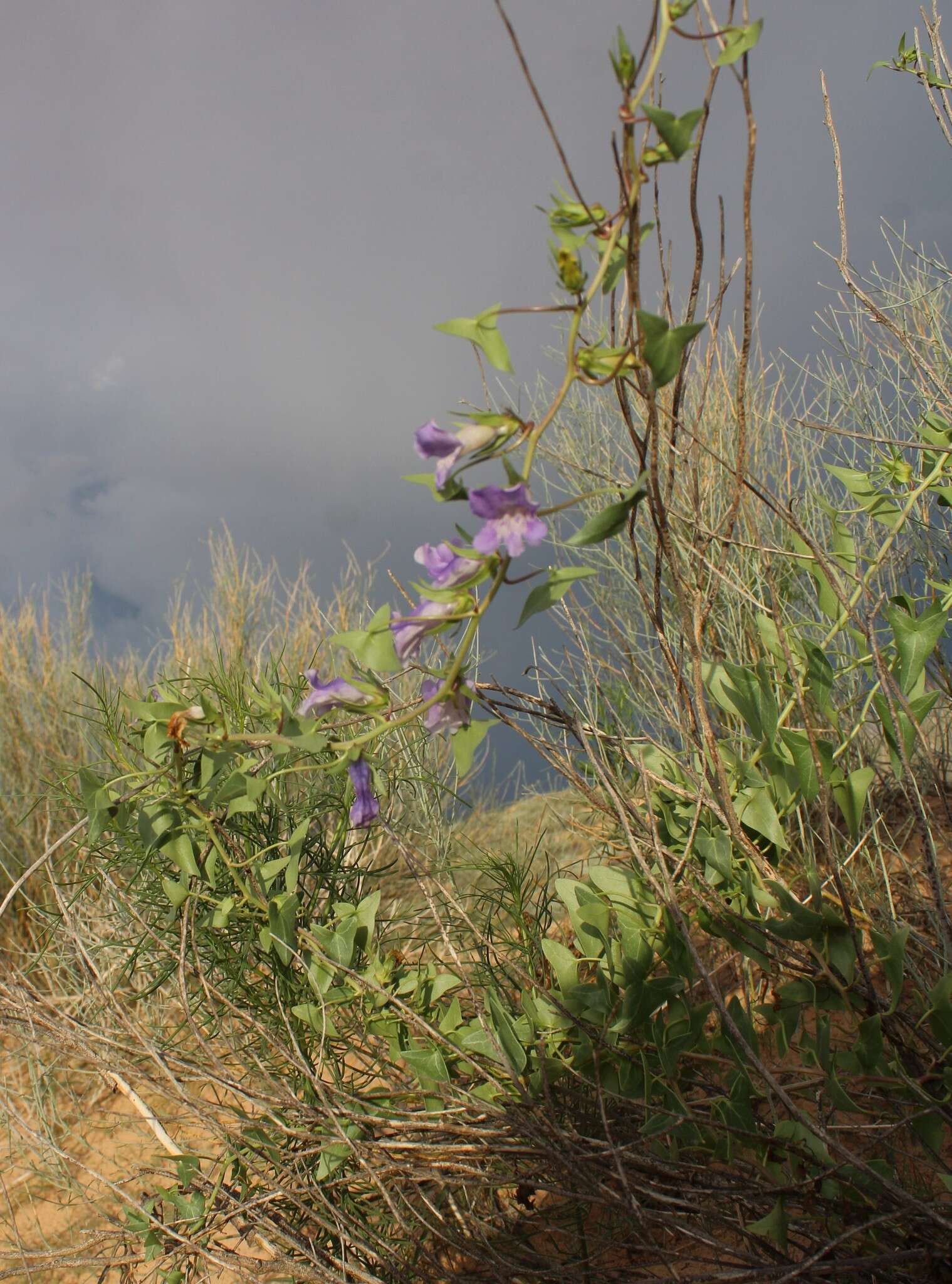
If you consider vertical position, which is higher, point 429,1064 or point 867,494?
point 867,494

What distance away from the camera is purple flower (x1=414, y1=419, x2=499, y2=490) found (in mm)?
684

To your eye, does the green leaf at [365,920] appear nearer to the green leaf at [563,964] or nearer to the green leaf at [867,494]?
the green leaf at [563,964]

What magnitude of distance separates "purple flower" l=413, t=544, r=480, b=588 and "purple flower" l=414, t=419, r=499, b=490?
0.06m

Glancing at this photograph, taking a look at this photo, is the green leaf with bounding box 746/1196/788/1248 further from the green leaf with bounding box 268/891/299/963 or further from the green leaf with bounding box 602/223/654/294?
the green leaf with bounding box 602/223/654/294

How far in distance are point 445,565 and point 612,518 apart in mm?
150

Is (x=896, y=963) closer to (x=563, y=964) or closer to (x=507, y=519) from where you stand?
(x=563, y=964)

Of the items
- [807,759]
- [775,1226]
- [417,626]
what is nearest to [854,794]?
[807,759]

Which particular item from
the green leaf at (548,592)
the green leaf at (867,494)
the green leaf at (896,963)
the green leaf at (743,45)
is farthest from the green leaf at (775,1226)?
the green leaf at (743,45)

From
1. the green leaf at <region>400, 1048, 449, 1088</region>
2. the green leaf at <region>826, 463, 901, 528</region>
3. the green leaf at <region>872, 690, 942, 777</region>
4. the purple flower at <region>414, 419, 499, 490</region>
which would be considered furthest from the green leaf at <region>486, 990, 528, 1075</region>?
the green leaf at <region>826, 463, 901, 528</region>

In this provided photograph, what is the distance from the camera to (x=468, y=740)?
0.82 m

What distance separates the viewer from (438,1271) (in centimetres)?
113

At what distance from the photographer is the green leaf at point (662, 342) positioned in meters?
0.63

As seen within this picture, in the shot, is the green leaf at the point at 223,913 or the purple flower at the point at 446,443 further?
the green leaf at the point at 223,913

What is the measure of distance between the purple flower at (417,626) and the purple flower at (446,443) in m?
0.11
